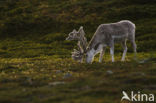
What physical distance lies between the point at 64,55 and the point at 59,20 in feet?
83.8

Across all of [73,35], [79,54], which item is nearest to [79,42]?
[73,35]

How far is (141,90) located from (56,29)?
4763 centimetres

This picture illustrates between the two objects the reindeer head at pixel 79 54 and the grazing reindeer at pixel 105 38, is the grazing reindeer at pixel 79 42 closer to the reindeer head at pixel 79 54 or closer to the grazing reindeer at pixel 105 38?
the reindeer head at pixel 79 54

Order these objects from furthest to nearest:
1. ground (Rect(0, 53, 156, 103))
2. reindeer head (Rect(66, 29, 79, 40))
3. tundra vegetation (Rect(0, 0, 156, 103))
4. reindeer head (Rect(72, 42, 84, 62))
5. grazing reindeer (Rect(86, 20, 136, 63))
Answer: reindeer head (Rect(66, 29, 79, 40)), reindeer head (Rect(72, 42, 84, 62)), grazing reindeer (Rect(86, 20, 136, 63)), tundra vegetation (Rect(0, 0, 156, 103)), ground (Rect(0, 53, 156, 103))

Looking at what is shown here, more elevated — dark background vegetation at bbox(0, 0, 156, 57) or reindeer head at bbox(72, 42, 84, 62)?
dark background vegetation at bbox(0, 0, 156, 57)

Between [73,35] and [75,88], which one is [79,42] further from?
[75,88]

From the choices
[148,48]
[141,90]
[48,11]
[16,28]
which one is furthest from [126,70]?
[48,11]

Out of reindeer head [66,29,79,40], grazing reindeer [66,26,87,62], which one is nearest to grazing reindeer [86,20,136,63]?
grazing reindeer [66,26,87,62]

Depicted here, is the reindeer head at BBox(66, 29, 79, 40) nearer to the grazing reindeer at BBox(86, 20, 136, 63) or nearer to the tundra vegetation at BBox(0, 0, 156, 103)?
the grazing reindeer at BBox(86, 20, 136, 63)

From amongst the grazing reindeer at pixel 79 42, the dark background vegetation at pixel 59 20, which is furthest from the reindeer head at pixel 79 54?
the dark background vegetation at pixel 59 20

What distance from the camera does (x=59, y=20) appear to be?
64812 millimetres

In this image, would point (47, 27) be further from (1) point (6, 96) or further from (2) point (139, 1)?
(1) point (6, 96)

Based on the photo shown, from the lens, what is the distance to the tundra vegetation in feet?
47.2

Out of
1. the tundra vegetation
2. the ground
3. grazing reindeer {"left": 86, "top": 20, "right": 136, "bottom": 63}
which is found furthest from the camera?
grazing reindeer {"left": 86, "top": 20, "right": 136, "bottom": 63}
